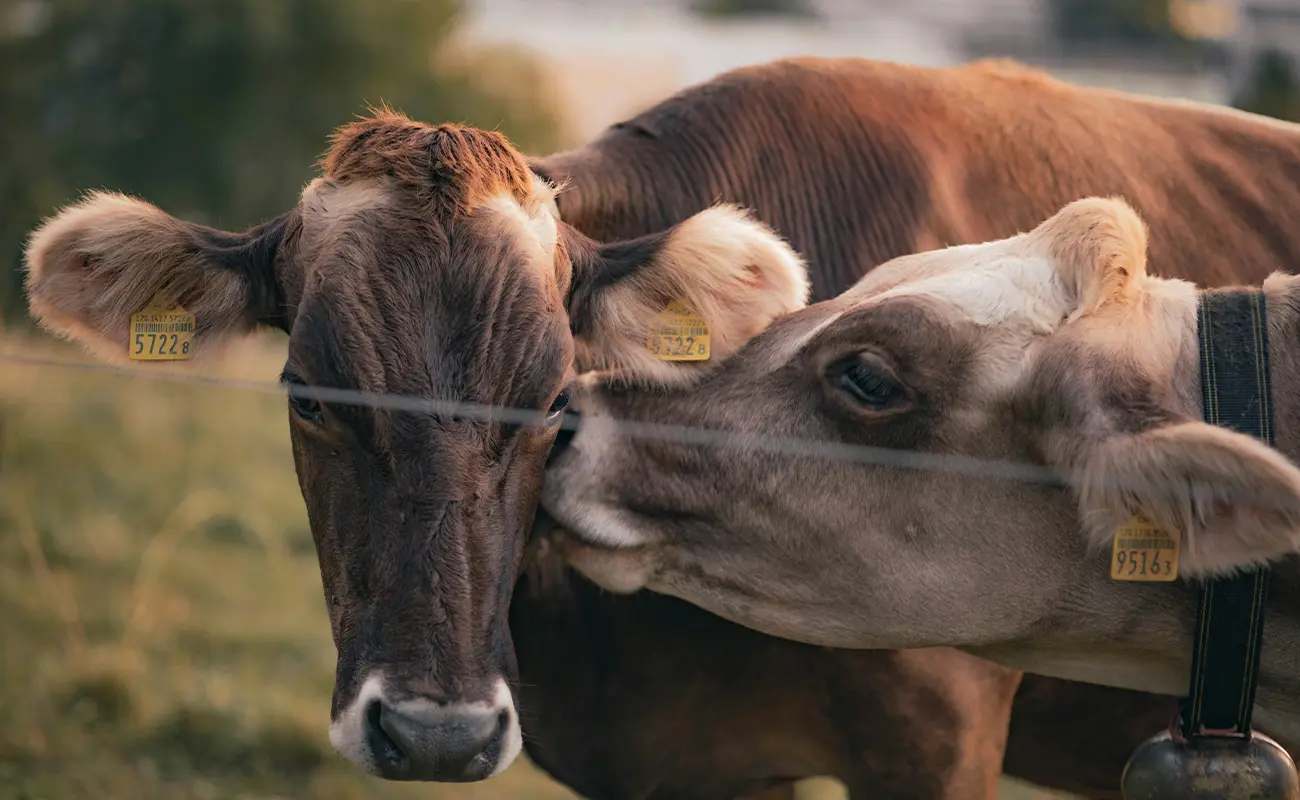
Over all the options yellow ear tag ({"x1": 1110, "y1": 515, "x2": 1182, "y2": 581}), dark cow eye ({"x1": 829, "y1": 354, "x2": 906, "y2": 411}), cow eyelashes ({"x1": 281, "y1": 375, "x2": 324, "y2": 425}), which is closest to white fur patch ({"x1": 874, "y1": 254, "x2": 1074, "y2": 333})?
dark cow eye ({"x1": 829, "y1": 354, "x2": 906, "y2": 411})

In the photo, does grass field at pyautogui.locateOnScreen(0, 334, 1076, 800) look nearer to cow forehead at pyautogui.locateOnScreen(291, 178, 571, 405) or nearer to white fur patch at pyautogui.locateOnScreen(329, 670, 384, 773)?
cow forehead at pyautogui.locateOnScreen(291, 178, 571, 405)

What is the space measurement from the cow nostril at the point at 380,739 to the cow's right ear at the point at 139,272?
97cm

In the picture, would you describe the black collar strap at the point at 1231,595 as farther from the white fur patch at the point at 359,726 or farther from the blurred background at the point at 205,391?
the blurred background at the point at 205,391

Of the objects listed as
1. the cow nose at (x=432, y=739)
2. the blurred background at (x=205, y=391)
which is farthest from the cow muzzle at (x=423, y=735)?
the blurred background at (x=205, y=391)

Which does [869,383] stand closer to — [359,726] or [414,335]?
[414,335]

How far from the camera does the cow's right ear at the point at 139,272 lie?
3295 millimetres

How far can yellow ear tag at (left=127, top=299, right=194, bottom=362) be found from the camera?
133 inches

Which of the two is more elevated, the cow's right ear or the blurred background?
the cow's right ear

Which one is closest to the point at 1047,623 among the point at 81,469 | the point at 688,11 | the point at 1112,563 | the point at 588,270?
the point at 1112,563

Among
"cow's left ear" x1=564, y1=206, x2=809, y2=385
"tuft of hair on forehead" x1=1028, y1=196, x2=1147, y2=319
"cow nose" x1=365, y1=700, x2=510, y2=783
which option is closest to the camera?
"cow nose" x1=365, y1=700, x2=510, y2=783

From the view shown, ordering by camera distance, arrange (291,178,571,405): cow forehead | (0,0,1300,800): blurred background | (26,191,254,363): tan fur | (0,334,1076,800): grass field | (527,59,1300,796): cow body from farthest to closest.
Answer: (0,0,1300,800): blurred background, (0,334,1076,800): grass field, (527,59,1300,796): cow body, (26,191,254,363): tan fur, (291,178,571,405): cow forehead

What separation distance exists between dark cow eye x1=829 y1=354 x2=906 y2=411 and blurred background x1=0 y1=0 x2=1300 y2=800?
5.02 feet

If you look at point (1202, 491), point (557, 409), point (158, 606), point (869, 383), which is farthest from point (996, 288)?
point (158, 606)

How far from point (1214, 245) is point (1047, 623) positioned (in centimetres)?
162
